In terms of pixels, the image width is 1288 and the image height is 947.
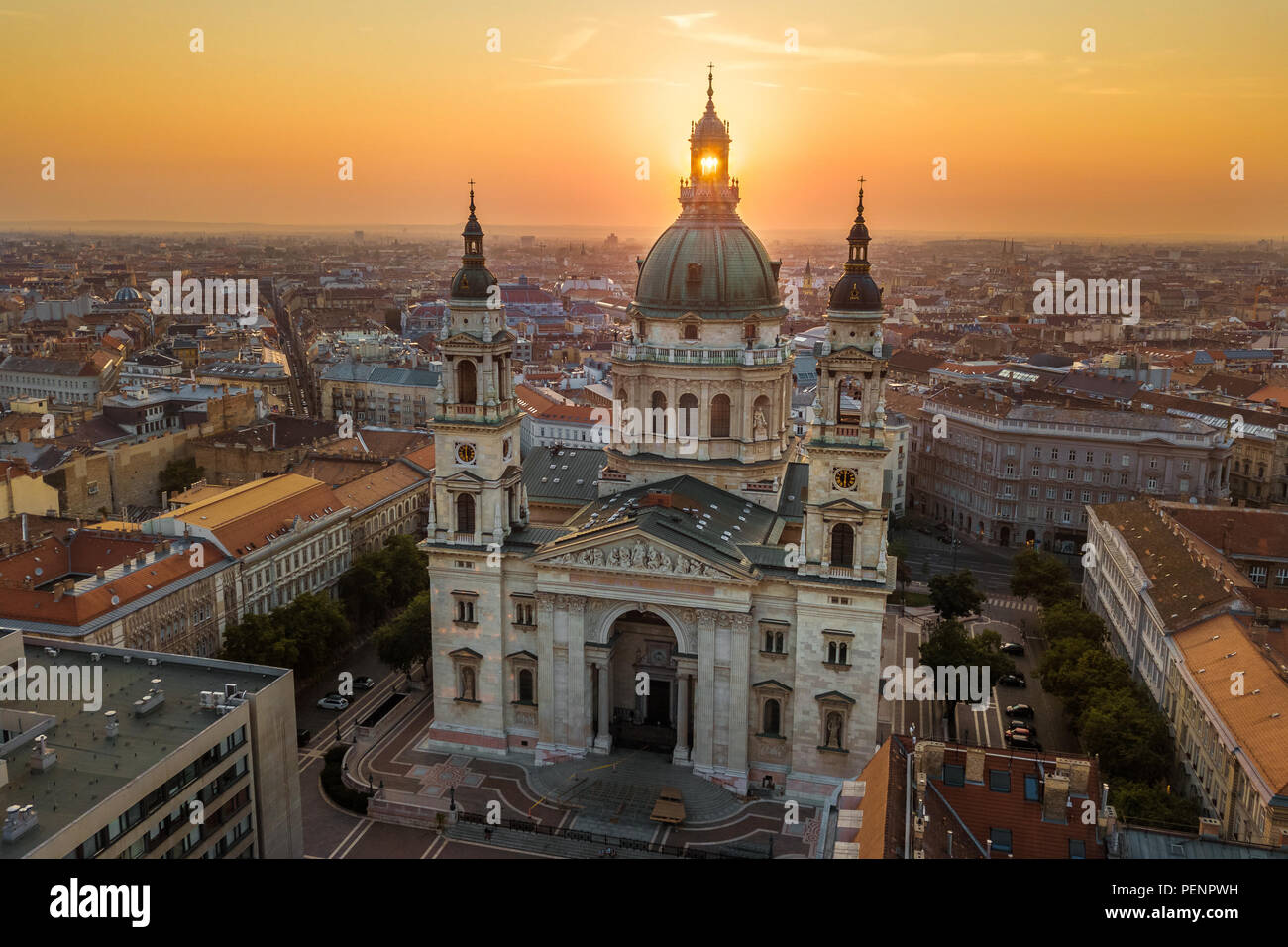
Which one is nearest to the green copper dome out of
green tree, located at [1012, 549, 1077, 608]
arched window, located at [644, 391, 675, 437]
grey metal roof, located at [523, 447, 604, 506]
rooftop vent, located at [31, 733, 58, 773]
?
arched window, located at [644, 391, 675, 437]

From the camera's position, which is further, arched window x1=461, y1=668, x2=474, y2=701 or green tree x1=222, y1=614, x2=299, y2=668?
green tree x1=222, y1=614, x2=299, y2=668

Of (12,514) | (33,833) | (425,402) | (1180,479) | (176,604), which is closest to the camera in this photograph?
(33,833)

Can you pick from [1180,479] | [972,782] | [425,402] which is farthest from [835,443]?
[425,402]

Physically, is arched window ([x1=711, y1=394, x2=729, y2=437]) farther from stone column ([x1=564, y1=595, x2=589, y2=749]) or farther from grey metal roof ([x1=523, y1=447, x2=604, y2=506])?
stone column ([x1=564, y1=595, x2=589, y2=749])

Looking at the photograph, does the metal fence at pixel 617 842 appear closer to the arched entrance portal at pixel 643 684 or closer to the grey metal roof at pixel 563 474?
the arched entrance portal at pixel 643 684
